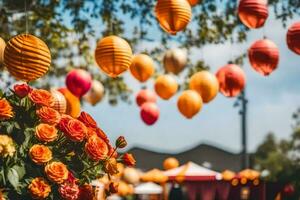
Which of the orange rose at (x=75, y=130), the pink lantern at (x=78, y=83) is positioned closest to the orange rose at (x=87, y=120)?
the orange rose at (x=75, y=130)

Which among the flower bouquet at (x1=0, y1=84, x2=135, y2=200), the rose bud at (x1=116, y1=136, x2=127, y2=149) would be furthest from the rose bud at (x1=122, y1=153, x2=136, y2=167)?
the rose bud at (x1=116, y1=136, x2=127, y2=149)

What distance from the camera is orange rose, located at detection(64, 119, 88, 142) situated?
445 centimetres

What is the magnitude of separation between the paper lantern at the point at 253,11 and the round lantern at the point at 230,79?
1264mm

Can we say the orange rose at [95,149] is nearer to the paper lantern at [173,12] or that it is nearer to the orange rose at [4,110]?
the orange rose at [4,110]

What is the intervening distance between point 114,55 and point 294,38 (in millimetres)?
2120

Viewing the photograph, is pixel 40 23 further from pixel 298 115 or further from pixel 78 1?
pixel 298 115

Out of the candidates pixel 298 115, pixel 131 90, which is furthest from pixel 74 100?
pixel 298 115

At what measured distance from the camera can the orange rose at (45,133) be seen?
4.34m

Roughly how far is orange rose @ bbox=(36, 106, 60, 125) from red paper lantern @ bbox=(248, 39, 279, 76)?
4.59 meters

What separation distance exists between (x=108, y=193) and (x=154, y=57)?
9478mm

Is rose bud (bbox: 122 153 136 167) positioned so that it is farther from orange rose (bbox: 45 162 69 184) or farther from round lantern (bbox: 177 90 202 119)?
round lantern (bbox: 177 90 202 119)

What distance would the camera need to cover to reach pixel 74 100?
8.98 meters

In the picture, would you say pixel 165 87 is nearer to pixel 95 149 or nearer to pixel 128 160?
pixel 128 160

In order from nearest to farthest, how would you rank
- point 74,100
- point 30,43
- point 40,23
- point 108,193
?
point 108,193, point 30,43, point 74,100, point 40,23
